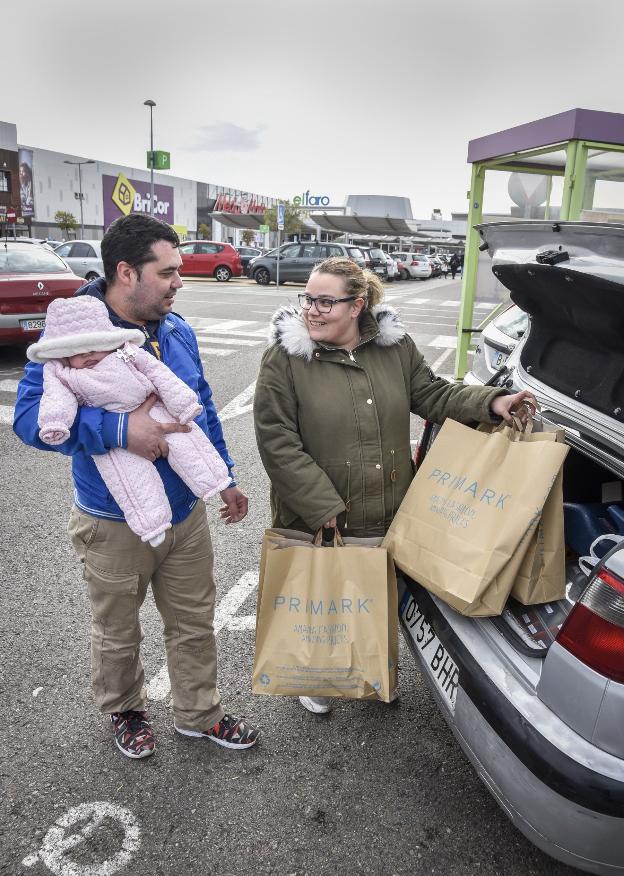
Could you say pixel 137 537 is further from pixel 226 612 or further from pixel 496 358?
pixel 496 358

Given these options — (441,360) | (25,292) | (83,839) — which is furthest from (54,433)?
(441,360)

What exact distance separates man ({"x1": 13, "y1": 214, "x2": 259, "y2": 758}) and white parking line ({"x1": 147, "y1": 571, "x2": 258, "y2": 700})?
274 mm

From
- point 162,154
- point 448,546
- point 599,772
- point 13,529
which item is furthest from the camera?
point 162,154

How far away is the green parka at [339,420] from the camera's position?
235cm

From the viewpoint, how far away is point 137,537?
2186 mm

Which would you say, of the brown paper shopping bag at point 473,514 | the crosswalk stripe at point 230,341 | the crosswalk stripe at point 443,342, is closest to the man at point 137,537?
the brown paper shopping bag at point 473,514

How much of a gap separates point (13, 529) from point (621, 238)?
3.77 meters

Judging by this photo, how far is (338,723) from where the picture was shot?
2.64 metres

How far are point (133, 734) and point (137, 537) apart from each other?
78cm

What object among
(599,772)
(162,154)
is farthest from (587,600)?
(162,154)

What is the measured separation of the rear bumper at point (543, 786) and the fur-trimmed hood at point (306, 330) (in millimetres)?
1166

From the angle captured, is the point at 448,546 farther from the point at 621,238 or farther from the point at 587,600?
the point at 621,238

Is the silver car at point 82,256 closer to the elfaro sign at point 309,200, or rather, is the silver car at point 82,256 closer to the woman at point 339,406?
the woman at point 339,406

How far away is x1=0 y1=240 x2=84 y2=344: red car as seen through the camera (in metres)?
8.36
